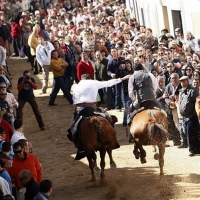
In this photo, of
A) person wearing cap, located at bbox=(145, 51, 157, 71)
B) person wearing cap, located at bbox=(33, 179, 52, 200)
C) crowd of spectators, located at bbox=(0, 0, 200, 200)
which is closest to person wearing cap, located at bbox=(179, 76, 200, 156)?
crowd of spectators, located at bbox=(0, 0, 200, 200)

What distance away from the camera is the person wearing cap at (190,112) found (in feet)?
67.9

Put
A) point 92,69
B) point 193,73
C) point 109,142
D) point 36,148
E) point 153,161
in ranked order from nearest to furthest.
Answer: point 109,142 → point 153,161 → point 193,73 → point 36,148 → point 92,69

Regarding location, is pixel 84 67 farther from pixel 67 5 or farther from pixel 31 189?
pixel 67 5

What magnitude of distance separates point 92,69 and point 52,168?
584cm

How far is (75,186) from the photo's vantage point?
773 inches

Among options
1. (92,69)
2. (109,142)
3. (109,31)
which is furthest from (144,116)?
(109,31)

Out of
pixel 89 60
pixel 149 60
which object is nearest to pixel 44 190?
pixel 149 60

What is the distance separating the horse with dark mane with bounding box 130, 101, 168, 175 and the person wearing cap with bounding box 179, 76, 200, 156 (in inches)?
49.8

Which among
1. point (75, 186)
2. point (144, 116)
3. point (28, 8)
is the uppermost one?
point (28, 8)

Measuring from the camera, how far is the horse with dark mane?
62.3 feet

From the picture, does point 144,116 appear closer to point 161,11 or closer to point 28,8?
point 161,11

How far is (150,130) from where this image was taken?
1900 cm

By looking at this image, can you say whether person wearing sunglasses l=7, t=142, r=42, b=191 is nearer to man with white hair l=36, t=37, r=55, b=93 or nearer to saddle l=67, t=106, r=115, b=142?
saddle l=67, t=106, r=115, b=142

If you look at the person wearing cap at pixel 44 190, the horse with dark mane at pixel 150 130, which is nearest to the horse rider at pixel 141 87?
the horse with dark mane at pixel 150 130
